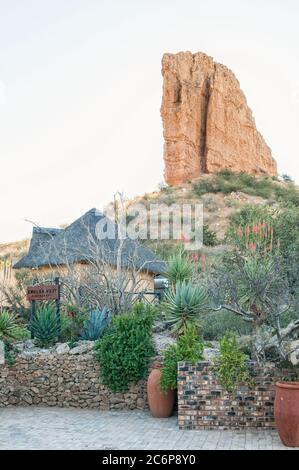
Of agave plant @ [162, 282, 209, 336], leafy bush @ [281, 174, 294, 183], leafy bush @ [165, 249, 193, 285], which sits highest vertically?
leafy bush @ [281, 174, 294, 183]

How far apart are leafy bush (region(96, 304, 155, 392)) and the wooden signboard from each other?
2.36 m

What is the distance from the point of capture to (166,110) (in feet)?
193

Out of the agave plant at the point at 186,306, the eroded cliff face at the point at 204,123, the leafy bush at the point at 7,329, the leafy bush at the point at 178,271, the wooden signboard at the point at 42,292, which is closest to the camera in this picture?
the agave plant at the point at 186,306

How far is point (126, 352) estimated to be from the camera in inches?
452

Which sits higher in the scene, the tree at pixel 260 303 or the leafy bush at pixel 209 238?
the leafy bush at pixel 209 238

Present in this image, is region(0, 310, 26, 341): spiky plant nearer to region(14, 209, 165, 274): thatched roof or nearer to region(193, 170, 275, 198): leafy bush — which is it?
region(14, 209, 165, 274): thatched roof

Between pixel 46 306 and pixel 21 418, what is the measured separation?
12.2 feet

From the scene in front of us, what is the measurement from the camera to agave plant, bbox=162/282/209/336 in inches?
466

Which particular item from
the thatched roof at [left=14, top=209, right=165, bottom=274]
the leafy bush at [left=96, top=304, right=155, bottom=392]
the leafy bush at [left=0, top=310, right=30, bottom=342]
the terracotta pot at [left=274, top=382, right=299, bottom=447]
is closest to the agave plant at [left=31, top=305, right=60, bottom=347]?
the leafy bush at [left=0, top=310, right=30, bottom=342]

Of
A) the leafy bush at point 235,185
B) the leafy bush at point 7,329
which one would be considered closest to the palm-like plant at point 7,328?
the leafy bush at point 7,329

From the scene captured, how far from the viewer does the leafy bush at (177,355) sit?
10.3 meters

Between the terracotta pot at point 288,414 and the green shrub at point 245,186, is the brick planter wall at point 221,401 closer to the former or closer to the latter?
the terracotta pot at point 288,414

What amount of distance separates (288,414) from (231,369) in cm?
156

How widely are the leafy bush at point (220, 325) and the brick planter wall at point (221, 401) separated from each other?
10.1 feet
